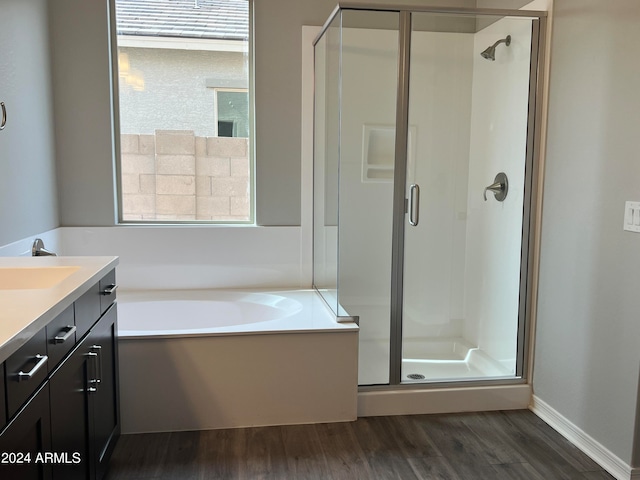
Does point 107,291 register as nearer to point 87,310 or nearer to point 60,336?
point 87,310

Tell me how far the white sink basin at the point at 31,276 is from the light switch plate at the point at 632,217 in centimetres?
208

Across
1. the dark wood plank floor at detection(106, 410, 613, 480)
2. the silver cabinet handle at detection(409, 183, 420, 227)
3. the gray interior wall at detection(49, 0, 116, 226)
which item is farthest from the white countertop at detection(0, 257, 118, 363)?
the silver cabinet handle at detection(409, 183, 420, 227)

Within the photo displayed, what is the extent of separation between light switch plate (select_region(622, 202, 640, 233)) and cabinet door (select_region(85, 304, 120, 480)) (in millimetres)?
2010

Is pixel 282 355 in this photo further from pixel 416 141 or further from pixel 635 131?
pixel 635 131

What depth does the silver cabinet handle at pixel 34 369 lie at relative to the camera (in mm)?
1240

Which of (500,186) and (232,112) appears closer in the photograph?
(500,186)

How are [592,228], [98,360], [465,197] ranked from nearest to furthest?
[98,360], [592,228], [465,197]

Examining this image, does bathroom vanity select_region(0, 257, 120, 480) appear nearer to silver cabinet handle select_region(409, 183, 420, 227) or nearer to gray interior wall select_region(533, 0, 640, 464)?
silver cabinet handle select_region(409, 183, 420, 227)

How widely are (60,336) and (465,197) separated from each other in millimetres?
2404

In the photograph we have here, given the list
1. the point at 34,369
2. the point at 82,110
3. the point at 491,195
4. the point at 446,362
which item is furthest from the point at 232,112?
the point at 34,369

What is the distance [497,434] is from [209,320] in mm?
1698

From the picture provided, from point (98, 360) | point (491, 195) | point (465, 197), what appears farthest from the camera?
point (465, 197)

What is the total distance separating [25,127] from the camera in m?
2.83

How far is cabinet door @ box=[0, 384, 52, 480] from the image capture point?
3.87 feet
